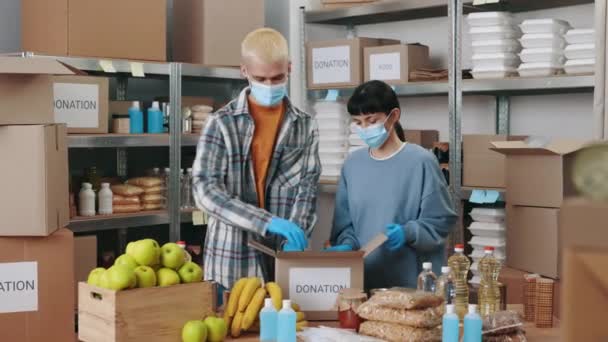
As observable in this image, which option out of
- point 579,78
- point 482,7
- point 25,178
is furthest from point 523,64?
point 25,178

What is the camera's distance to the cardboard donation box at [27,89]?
7.86 feet

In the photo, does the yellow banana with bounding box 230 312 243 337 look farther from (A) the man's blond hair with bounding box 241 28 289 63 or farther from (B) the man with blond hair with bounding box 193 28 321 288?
(A) the man's blond hair with bounding box 241 28 289 63

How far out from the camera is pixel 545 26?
3.82 m

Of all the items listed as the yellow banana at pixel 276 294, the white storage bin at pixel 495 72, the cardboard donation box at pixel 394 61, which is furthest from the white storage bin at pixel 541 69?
the yellow banana at pixel 276 294

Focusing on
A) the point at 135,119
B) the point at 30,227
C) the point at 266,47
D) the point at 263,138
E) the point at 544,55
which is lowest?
the point at 30,227

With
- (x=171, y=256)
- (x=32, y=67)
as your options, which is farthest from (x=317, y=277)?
(x=32, y=67)

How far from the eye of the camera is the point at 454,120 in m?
4.23

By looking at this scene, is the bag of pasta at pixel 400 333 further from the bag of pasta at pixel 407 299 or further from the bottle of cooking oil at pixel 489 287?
the bottle of cooking oil at pixel 489 287

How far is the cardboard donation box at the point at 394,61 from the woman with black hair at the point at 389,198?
1.47 metres

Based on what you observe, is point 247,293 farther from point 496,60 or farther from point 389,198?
point 496,60

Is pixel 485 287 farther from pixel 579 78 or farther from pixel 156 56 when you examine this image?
pixel 156 56

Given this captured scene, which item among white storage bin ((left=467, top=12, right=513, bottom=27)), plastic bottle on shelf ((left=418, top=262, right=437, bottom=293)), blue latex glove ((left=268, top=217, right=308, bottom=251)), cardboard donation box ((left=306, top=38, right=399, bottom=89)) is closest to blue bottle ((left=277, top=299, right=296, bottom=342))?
plastic bottle on shelf ((left=418, top=262, right=437, bottom=293))

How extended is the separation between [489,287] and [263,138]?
97cm

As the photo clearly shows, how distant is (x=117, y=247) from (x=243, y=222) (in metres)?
2.23
